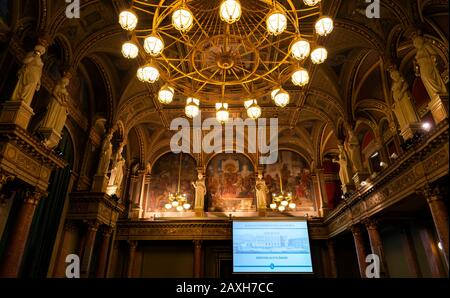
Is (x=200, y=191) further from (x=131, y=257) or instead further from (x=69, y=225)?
(x=69, y=225)

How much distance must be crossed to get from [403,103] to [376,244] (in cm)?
429

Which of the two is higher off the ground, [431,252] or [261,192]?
[261,192]

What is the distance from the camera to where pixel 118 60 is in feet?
34.4

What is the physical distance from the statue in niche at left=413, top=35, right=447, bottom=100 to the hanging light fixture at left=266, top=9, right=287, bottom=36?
157 inches

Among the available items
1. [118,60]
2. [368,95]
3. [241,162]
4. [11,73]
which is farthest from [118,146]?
[368,95]

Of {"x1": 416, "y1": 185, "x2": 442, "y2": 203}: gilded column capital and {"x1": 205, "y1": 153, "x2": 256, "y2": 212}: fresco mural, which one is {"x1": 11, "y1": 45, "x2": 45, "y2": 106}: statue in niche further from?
{"x1": 205, "y1": 153, "x2": 256, "y2": 212}: fresco mural

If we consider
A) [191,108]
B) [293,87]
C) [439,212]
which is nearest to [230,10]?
[191,108]

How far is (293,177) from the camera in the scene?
1516 cm

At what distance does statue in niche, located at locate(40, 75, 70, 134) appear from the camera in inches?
286

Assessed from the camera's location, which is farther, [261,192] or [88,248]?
[261,192]

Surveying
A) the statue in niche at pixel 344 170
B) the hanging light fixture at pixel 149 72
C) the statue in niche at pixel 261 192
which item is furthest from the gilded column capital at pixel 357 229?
the hanging light fixture at pixel 149 72

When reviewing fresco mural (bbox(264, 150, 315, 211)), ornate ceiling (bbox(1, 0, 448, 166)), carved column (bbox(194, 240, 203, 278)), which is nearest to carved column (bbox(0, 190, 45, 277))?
ornate ceiling (bbox(1, 0, 448, 166))
